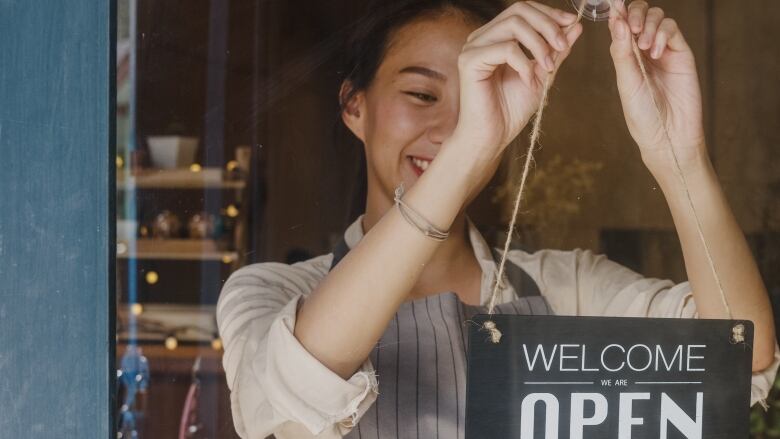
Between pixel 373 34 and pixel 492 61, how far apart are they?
0.26 metres

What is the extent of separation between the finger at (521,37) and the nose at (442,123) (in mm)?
147

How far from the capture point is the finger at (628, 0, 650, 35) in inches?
38.0

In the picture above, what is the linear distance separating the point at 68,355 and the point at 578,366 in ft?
2.15

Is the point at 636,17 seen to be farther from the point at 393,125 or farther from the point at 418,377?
the point at 418,377

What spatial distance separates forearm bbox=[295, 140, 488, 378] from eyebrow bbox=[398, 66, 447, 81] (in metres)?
0.18

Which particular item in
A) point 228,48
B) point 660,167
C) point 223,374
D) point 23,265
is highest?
point 228,48

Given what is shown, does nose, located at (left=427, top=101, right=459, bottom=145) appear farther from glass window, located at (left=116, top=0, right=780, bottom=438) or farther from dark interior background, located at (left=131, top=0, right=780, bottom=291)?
dark interior background, located at (left=131, top=0, right=780, bottom=291)

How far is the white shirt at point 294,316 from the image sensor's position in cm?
96

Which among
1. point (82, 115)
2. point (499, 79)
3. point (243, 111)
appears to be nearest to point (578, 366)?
point (499, 79)

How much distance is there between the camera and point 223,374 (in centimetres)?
112

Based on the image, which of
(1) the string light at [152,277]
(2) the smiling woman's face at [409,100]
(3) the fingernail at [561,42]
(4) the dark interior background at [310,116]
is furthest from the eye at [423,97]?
(1) the string light at [152,277]

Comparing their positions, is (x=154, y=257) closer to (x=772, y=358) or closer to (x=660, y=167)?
(x=660, y=167)

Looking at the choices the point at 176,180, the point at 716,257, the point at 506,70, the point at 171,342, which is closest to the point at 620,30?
the point at 506,70

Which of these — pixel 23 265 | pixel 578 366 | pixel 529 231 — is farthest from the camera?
pixel 529 231
